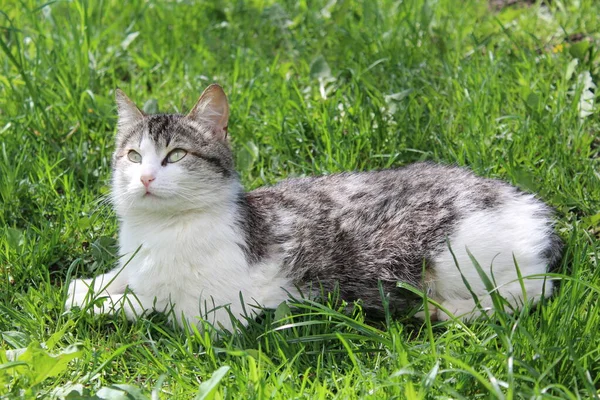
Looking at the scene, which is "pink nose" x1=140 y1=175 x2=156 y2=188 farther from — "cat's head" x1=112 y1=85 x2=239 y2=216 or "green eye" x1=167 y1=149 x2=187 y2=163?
"green eye" x1=167 y1=149 x2=187 y2=163

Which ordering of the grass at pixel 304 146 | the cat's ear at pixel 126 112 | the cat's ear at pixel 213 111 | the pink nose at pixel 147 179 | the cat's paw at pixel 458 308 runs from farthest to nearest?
1. the cat's ear at pixel 126 112
2. the cat's ear at pixel 213 111
3. the cat's paw at pixel 458 308
4. the pink nose at pixel 147 179
5. the grass at pixel 304 146

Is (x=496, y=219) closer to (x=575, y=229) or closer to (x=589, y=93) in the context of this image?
(x=575, y=229)

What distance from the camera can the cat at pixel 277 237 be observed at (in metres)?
3.20

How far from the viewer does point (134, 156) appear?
3.32 metres

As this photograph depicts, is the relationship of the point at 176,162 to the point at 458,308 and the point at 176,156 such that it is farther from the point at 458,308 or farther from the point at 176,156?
the point at 458,308

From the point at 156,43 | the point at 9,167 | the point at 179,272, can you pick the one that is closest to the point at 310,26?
the point at 156,43

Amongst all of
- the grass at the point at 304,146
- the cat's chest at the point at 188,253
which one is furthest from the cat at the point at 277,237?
the grass at the point at 304,146

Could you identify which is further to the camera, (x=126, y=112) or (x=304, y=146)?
(x=304, y=146)

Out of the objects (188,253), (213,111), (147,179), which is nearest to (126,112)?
(213,111)

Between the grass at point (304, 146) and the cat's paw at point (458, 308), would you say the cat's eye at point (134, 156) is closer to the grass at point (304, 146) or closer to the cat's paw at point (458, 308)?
the grass at point (304, 146)

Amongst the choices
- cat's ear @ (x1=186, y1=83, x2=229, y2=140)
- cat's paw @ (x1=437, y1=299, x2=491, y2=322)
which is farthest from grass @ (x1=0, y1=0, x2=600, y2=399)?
cat's ear @ (x1=186, y1=83, x2=229, y2=140)

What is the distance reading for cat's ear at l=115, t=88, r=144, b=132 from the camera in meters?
3.49

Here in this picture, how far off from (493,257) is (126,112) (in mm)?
1796

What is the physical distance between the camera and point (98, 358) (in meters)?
2.95
